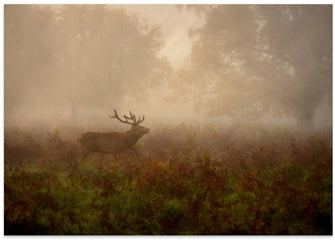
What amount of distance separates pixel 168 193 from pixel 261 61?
404 inches

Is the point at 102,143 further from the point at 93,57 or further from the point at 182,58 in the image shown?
the point at 93,57

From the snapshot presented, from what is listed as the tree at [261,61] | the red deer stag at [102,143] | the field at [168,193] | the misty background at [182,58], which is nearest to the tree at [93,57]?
the misty background at [182,58]

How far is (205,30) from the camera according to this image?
13.9m

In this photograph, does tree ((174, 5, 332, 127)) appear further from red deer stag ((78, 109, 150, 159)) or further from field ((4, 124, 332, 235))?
red deer stag ((78, 109, 150, 159))

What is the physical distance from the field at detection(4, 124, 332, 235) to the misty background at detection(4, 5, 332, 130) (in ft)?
16.0

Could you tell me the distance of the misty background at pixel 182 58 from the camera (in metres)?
11.5

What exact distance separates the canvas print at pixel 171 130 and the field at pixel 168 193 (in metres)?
0.03

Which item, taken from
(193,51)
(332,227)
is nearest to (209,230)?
(332,227)

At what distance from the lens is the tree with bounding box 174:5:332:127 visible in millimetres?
11258

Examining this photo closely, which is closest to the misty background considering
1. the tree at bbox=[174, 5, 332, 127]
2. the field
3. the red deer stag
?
the tree at bbox=[174, 5, 332, 127]

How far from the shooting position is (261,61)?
1343 cm

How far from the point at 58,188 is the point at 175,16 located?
6.22 m

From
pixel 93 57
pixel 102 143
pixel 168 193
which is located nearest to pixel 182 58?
pixel 93 57

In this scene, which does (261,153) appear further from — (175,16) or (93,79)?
(93,79)
